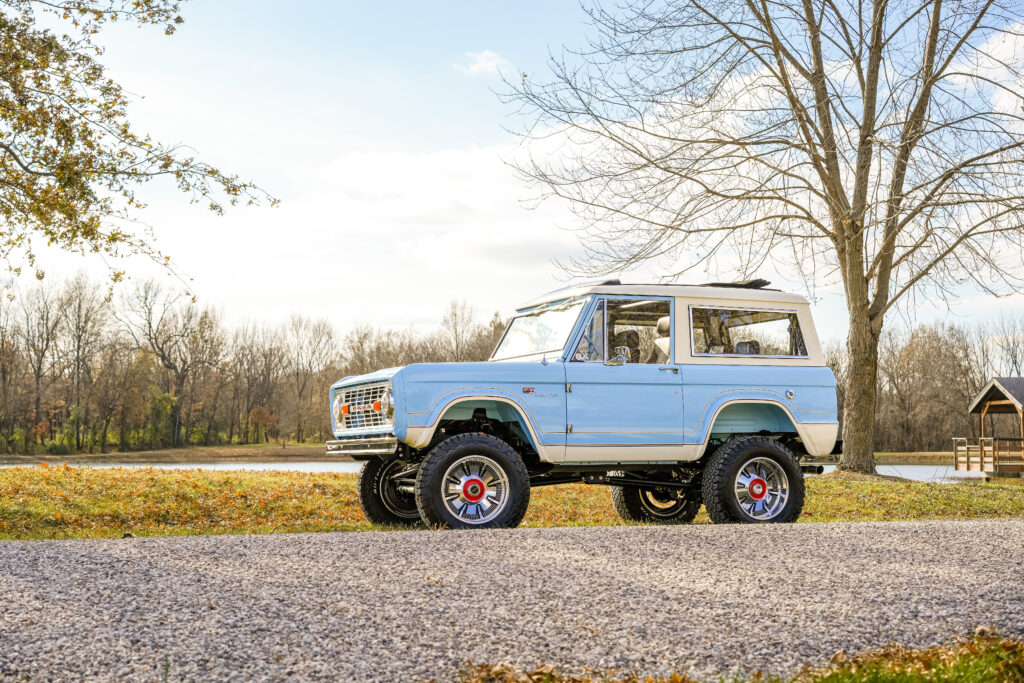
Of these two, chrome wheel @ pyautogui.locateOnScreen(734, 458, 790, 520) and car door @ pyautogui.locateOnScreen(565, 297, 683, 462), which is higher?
car door @ pyautogui.locateOnScreen(565, 297, 683, 462)

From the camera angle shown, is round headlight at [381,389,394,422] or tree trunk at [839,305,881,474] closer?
round headlight at [381,389,394,422]

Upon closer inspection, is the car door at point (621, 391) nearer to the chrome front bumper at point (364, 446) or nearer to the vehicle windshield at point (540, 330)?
the vehicle windshield at point (540, 330)

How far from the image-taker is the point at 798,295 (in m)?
10.5

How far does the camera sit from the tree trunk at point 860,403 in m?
20.0

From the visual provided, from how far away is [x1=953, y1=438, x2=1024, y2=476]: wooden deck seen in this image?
3641cm

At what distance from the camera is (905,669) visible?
4.38m

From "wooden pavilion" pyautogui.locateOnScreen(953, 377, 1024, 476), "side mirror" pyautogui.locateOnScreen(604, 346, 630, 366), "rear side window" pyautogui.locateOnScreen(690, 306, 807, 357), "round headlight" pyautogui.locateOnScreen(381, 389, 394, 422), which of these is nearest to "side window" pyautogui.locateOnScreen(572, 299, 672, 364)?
"side mirror" pyautogui.locateOnScreen(604, 346, 630, 366)

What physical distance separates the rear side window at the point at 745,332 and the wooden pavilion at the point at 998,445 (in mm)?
29644

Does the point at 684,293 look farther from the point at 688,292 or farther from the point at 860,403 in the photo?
the point at 860,403

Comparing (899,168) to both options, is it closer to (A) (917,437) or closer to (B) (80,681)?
(B) (80,681)

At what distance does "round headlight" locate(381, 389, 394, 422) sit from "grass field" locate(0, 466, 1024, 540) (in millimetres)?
4137

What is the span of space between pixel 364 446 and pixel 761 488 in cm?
418

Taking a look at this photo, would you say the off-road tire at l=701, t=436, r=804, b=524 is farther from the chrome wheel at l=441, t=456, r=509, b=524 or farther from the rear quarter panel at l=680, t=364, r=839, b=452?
the chrome wheel at l=441, t=456, r=509, b=524

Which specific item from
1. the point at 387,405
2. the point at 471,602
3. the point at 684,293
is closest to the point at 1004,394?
the point at 684,293
